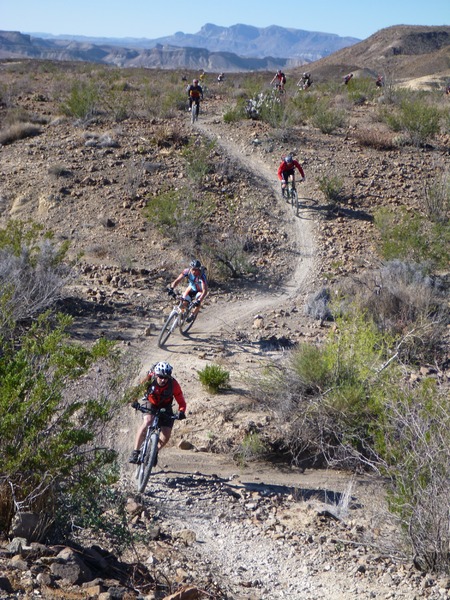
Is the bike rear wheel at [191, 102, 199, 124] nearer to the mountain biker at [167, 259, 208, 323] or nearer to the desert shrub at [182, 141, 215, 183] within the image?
the desert shrub at [182, 141, 215, 183]

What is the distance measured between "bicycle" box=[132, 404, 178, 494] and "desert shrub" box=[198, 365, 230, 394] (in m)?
2.16

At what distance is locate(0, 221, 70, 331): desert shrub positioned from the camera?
10844 millimetres

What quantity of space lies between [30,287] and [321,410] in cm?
569

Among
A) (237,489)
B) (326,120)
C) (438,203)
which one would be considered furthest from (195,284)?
(326,120)

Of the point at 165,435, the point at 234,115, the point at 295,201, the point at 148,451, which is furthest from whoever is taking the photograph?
A: the point at 234,115

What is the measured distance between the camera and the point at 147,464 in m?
6.70

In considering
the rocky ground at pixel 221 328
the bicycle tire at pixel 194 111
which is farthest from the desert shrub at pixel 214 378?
A: the bicycle tire at pixel 194 111

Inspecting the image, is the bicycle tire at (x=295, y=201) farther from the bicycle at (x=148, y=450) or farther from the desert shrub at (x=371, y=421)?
the bicycle at (x=148, y=450)

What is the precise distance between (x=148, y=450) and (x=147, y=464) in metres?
0.16

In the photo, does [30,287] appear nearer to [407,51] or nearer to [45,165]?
[45,165]

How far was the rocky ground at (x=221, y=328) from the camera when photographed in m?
5.34

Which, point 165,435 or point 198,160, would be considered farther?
point 198,160

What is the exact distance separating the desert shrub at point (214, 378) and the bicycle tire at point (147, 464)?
2.40m

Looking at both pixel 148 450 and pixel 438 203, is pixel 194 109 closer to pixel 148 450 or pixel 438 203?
pixel 438 203
